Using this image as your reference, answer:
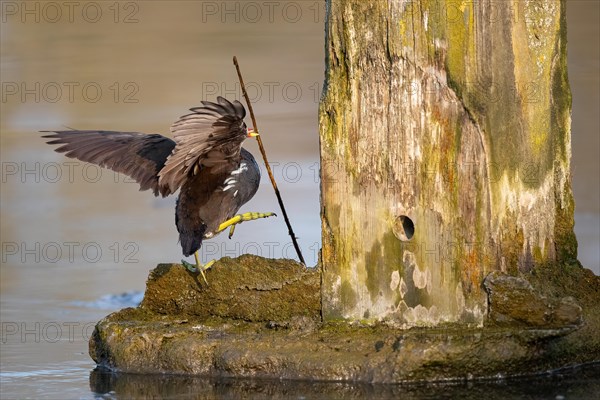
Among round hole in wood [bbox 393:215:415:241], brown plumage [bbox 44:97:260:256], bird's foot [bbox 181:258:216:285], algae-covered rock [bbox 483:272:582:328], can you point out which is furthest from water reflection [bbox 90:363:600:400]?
brown plumage [bbox 44:97:260:256]

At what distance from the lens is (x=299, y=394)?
4.61 m

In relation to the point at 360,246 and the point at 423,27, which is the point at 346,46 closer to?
the point at 423,27

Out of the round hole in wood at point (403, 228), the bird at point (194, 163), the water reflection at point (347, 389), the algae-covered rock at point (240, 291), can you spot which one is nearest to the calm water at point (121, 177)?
the water reflection at point (347, 389)

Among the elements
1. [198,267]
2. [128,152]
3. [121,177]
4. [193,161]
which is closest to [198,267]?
[198,267]

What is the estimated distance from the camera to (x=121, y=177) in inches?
384

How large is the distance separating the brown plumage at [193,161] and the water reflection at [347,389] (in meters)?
0.72

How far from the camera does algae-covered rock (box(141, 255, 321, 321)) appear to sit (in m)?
5.11

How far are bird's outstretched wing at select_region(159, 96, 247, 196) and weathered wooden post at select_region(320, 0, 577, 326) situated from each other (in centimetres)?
46

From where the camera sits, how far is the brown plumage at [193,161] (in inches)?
205

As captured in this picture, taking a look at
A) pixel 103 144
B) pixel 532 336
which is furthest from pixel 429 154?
pixel 103 144

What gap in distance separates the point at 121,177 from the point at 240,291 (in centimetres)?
473

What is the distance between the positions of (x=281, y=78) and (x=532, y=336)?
7516 millimetres

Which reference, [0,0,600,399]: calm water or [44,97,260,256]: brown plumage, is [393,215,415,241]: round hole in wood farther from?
[44,97,260,256]: brown plumage

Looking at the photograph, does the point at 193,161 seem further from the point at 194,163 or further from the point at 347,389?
the point at 347,389
